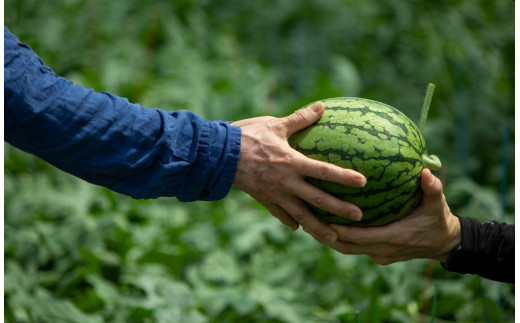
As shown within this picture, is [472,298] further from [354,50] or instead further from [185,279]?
[354,50]

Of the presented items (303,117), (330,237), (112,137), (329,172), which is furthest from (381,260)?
(112,137)

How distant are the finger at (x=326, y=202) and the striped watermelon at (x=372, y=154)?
3 centimetres

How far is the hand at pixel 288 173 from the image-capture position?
6.41 ft

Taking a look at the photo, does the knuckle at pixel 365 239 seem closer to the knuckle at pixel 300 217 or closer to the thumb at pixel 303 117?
the knuckle at pixel 300 217

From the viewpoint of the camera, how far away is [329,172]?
6.32 feet

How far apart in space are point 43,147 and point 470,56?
153 inches

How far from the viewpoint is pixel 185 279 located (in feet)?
10.6

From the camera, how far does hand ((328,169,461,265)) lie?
208 centimetres

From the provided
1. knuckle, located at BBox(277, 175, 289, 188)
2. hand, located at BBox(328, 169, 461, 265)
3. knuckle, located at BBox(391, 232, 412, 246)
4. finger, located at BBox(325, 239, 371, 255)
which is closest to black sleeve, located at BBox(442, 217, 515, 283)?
hand, located at BBox(328, 169, 461, 265)

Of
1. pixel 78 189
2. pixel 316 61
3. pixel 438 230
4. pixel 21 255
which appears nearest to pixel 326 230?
pixel 438 230

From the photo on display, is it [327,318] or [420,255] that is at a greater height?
[420,255]

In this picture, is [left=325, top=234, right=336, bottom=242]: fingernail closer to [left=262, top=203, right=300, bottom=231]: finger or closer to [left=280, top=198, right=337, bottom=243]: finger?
[left=280, top=198, right=337, bottom=243]: finger

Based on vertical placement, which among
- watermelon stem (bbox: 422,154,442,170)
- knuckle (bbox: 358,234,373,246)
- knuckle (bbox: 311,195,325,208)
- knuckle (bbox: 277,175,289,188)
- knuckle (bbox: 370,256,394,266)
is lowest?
knuckle (bbox: 370,256,394,266)

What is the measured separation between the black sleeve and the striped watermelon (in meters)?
0.28
